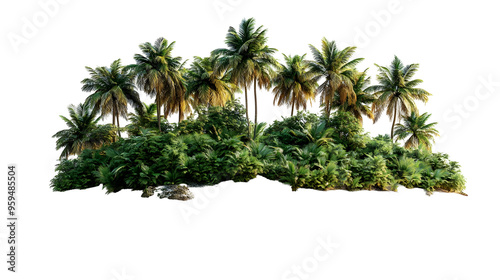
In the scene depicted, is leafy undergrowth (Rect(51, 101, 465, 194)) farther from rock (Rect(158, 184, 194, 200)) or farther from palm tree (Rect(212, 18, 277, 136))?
palm tree (Rect(212, 18, 277, 136))

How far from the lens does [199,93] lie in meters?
27.8

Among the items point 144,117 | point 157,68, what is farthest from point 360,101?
point 144,117

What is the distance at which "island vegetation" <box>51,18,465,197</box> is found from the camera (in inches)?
664

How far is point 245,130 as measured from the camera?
74.2 ft

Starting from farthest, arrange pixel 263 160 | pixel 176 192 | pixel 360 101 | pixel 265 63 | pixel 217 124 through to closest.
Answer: pixel 360 101 < pixel 265 63 < pixel 217 124 < pixel 263 160 < pixel 176 192

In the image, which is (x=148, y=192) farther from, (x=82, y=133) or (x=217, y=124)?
(x=82, y=133)

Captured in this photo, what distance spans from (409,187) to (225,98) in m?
17.3

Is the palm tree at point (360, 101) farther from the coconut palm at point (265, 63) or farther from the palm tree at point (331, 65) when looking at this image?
the coconut palm at point (265, 63)

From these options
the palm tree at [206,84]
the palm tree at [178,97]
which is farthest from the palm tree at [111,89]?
the palm tree at [206,84]

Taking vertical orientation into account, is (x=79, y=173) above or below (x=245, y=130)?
below

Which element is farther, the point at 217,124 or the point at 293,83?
the point at 293,83

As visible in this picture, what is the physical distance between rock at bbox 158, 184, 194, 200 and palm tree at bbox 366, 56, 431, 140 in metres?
20.5

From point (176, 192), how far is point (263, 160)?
17.2 feet

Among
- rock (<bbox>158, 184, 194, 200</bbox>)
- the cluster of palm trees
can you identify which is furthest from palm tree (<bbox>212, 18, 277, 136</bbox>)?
rock (<bbox>158, 184, 194, 200</bbox>)
